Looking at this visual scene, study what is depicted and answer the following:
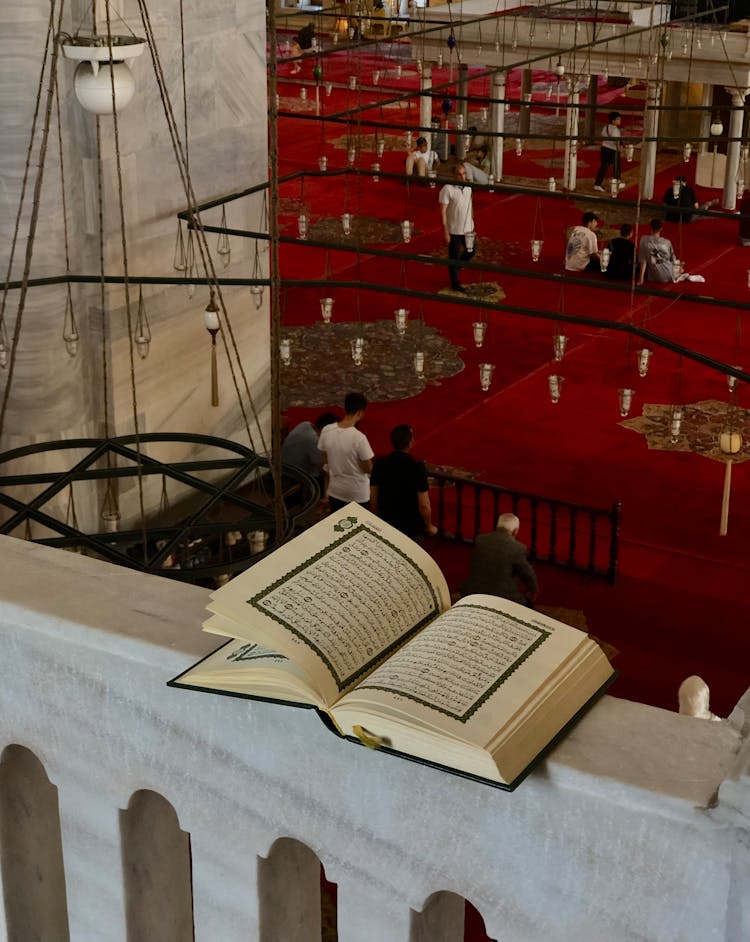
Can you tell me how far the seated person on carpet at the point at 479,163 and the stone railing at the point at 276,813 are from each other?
13857 mm

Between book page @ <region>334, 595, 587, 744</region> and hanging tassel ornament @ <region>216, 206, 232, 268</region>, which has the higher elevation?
book page @ <region>334, 595, 587, 744</region>

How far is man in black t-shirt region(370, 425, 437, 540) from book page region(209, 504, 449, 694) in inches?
230

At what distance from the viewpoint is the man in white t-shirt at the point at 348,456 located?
763 cm

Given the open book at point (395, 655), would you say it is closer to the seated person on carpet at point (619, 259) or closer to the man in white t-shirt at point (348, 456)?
the man in white t-shirt at point (348, 456)

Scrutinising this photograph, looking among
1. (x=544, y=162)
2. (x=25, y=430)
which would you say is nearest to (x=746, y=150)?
(x=544, y=162)

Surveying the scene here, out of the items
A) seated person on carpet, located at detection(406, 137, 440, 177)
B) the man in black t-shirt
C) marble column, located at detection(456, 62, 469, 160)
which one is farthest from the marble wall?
marble column, located at detection(456, 62, 469, 160)

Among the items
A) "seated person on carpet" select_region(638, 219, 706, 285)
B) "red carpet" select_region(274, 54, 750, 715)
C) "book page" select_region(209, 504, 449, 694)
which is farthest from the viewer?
"seated person on carpet" select_region(638, 219, 706, 285)

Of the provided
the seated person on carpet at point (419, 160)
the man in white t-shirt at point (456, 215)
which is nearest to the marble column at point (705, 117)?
the seated person on carpet at point (419, 160)

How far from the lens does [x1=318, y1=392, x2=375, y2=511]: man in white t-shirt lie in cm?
763

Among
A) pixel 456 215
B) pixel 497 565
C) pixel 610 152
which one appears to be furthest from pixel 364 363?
pixel 610 152

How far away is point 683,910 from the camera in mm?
1227

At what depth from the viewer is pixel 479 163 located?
57.7 ft

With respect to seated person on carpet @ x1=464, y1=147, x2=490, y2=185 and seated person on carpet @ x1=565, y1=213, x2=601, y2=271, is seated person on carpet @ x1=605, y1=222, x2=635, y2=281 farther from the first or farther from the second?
seated person on carpet @ x1=464, y1=147, x2=490, y2=185

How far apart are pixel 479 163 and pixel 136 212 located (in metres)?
10.0
